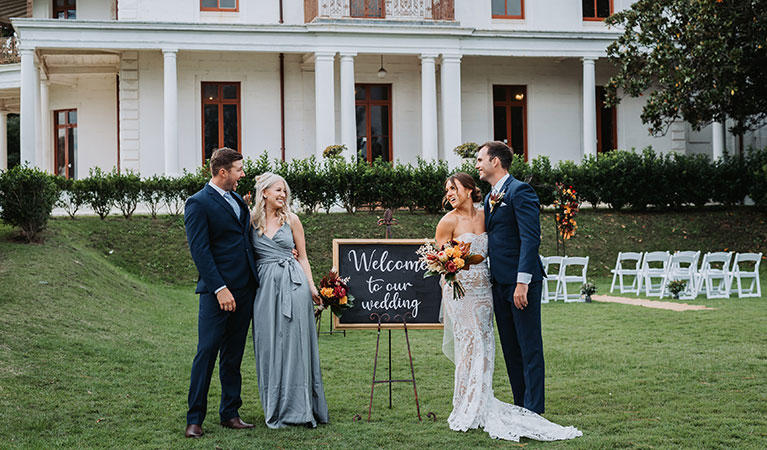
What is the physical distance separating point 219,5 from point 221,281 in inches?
840

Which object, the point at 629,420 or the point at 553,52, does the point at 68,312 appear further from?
the point at 553,52

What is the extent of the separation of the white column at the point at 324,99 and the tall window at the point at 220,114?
3.44 m

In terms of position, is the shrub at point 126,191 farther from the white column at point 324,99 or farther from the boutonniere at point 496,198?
the boutonniere at point 496,198

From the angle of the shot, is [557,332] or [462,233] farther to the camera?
[557,332]

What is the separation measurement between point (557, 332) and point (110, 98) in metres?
19.7

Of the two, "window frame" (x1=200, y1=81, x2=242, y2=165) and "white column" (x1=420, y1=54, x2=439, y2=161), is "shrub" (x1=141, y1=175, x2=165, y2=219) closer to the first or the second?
"window frame" (x1=200, y1=81, x2=242, y2=165)

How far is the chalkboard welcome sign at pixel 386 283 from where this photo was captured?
7164 mm

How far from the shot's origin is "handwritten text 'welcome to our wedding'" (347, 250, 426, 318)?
7172 millimetres

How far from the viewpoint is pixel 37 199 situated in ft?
51.0

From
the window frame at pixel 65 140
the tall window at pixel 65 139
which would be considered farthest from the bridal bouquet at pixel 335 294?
the tall window at pixel 65 139

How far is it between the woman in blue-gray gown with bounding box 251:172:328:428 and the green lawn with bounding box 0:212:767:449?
0.68 feet

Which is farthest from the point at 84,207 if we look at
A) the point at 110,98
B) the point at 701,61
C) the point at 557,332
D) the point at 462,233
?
the point at 462,233

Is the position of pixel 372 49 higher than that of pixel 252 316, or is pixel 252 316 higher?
pixel 372 49

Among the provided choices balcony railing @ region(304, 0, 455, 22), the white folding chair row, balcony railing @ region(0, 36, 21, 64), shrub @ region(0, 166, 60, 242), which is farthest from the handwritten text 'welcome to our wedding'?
balcony railing @ region(0, 36, 21, 64)
